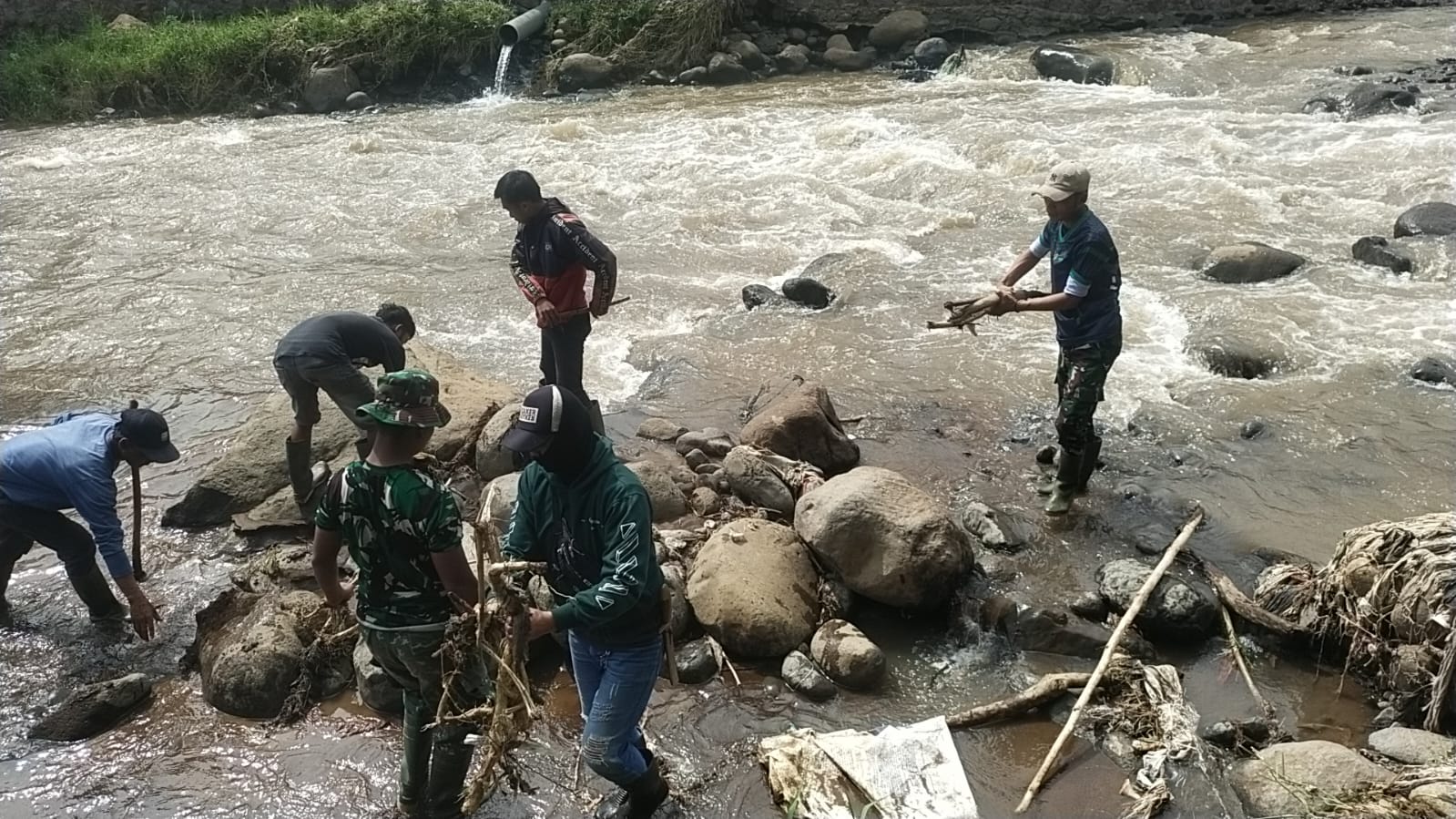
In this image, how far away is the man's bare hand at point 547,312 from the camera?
640cm

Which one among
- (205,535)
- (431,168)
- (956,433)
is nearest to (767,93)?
(431,168)

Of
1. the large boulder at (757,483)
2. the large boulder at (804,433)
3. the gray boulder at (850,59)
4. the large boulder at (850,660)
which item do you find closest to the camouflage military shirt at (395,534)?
the large boulder at (850,660)

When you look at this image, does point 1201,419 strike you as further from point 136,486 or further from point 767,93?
point 767,93

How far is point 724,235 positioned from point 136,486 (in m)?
7.78

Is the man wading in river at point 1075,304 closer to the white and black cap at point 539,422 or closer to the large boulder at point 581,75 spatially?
the white and black cap at point 539,422

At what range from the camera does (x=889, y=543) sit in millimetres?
5488

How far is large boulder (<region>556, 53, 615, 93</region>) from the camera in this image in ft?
64.4

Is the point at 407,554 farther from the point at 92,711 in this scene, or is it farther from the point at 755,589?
the point at 92,711

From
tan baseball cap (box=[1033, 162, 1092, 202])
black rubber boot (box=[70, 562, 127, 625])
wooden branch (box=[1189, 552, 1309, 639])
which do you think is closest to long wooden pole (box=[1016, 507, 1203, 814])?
wooden branch (box=[1189, 552, 1309, 639])

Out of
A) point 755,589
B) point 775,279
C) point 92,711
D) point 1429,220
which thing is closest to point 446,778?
point 755,589

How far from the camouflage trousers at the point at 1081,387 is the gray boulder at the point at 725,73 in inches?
562

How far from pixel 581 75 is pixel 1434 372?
1566cm

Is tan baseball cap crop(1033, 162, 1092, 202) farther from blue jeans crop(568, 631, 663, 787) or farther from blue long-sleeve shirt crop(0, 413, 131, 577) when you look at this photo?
blue long-sleeve shirt crop(0, 413, 131, 577)

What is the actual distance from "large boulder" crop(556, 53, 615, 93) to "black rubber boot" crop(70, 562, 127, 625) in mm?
15616
